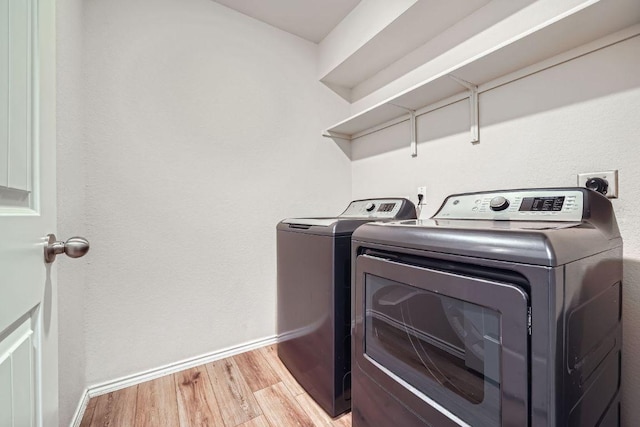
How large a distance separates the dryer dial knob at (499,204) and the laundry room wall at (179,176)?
51.7 inches

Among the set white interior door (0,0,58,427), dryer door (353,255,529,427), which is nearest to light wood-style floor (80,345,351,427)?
dryer door (353,255,529,427)

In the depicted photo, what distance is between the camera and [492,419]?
638 millimetres

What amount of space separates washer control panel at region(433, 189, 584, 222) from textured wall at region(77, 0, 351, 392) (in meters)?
1.17

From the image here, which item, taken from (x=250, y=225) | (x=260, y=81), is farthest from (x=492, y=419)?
(x=260, y=81)

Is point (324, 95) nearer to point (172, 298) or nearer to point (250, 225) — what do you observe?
point (250, 225)

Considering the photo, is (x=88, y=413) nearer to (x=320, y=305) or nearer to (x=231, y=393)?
(x=231, y=393)

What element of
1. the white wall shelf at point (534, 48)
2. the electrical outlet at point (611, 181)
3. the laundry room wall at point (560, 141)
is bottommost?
the electrical outlet at point (611, 181)

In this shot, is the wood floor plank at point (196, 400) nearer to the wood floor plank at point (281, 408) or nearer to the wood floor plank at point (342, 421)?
the wood floor plank at point (281, 408)

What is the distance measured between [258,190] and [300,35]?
4.36 feet

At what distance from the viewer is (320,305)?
1.32 meters

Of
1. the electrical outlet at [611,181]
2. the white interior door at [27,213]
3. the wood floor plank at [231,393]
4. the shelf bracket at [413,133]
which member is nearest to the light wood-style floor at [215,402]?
the wood floor plank at [231,393]

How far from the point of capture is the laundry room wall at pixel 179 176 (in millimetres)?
1433

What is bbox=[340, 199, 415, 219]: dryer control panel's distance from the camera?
171cm

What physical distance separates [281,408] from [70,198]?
4.64ft
